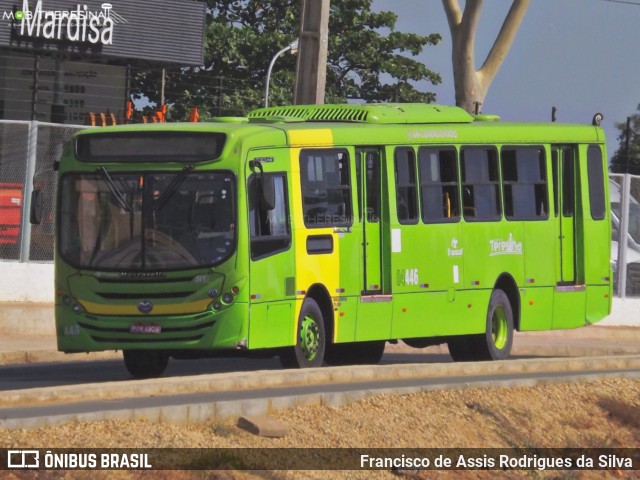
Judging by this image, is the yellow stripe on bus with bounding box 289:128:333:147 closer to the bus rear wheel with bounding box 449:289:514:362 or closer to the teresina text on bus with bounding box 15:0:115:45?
the bus rear wheel with bounding box 449:289:514:362

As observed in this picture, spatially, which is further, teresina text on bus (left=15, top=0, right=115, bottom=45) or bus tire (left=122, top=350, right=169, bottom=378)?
teresina text on bus (left=15, top=0, right=115, bottom=45)

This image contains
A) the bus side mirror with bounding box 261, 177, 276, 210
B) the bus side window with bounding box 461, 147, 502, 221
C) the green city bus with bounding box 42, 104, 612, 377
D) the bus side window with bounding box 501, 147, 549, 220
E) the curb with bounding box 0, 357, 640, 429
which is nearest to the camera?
the curb with bounding box 0, 357, 640, 429

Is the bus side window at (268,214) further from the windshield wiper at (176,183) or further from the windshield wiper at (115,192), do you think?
the windshield wiper at (115,192)

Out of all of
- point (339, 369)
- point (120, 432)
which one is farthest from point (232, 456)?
point (339, 369)

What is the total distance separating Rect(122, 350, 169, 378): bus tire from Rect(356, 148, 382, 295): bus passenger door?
2473 mm

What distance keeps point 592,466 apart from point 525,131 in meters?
7.67

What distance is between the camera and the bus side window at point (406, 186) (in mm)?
19516

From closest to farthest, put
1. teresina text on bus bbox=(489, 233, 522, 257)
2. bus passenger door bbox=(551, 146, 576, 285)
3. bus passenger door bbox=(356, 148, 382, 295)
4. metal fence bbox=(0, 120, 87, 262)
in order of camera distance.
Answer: bus passenger door bbox=(356, 148, 382, 295) < teresina text on bus bbox=(489, 233, 522, 257) < bus passenger door bbox=(551, 146, 576, 285) < metal fence bbox=(0, 120, 87, 262)

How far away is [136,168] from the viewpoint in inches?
676

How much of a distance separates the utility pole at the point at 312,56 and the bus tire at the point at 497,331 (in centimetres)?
447

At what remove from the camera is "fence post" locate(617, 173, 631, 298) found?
29.0m

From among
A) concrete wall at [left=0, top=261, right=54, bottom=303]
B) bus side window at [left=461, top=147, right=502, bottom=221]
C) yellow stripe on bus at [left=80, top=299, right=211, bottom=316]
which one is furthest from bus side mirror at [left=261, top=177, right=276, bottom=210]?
concrete wall at [left=0, top=261, right=54, bottom=303]

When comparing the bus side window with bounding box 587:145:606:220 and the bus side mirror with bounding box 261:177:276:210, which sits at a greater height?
the bus side window with bounding box 587:145:606:220

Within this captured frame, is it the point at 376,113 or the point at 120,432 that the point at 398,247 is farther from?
the point at 120,432
